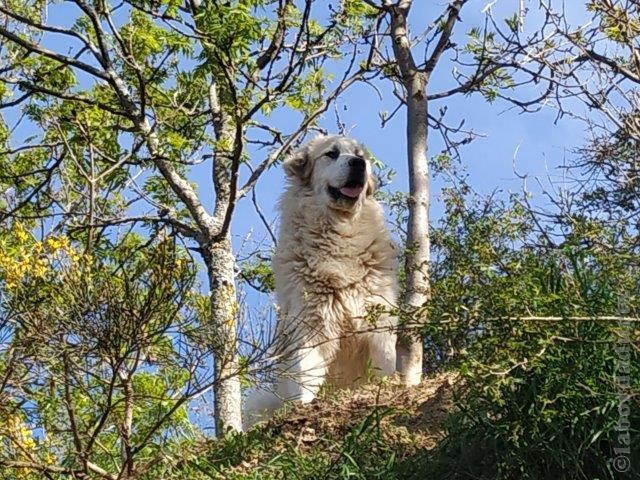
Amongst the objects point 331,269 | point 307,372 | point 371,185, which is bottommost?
point 307,372

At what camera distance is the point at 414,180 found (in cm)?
801

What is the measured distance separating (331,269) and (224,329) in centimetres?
204

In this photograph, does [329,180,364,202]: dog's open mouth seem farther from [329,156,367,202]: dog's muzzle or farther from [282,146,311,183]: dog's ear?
[282,146,311,183]: dog's ear

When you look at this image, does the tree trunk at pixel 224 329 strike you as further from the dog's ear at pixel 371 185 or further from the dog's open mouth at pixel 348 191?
the dog's ear at pixel 371 185

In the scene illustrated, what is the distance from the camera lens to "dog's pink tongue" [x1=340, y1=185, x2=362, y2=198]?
828cm

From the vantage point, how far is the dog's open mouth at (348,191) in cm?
828

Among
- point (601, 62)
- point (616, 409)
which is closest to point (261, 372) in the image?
point (616, 409)

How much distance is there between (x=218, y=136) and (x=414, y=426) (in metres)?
4.95

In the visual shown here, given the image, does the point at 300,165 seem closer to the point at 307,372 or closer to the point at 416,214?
the point at 416,214

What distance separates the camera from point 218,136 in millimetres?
9773

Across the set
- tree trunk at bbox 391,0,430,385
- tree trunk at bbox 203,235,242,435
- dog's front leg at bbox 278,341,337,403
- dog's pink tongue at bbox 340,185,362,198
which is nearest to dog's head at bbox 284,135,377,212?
dog's pink tongue at bbox 340,185,362,198

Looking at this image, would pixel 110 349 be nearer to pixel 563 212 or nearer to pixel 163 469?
pixel 163 469

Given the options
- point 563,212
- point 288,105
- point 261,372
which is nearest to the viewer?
point 261,372

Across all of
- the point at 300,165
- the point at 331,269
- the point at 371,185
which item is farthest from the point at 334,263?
the point at 300,165
